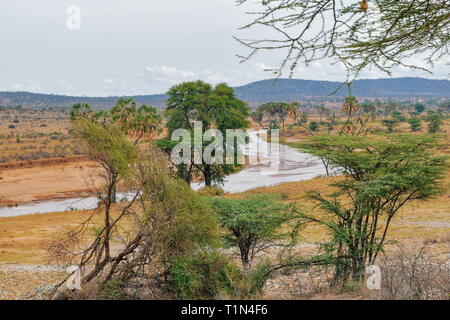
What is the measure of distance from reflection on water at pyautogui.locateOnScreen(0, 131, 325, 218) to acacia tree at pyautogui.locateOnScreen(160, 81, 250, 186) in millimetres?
3506

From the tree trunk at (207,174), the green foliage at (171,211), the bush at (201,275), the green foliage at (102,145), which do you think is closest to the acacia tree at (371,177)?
the bush at (201,275)

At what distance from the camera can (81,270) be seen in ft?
32.0

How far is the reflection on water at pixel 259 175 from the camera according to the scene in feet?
128

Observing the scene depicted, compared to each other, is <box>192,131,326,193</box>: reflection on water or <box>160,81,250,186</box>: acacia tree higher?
<box>160,81,250,186</box>: acacia tree

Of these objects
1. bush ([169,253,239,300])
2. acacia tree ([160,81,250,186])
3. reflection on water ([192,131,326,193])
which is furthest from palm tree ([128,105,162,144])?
bush ([169,253,239,300])

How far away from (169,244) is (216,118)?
28.6 m

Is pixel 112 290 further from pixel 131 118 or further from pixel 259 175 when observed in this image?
pixel 259 175

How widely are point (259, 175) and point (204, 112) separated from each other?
1936 cm

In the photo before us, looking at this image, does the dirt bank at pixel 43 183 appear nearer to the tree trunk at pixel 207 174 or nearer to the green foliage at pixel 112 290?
the tree trunk at pixel 207 174

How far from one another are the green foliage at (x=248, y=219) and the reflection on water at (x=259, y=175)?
21.7m

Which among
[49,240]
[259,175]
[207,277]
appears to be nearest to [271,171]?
[259,175]

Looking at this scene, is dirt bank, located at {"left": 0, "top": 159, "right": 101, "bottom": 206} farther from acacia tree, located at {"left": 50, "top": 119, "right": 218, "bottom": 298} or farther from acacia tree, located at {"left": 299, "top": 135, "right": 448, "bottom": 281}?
acacia tree, located at {"left": 299, "top": 135, "right": 448, "bottom": 281}

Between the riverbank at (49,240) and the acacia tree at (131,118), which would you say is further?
the acacia tree at (131,118)

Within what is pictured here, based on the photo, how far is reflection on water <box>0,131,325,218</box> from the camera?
1534 inches
